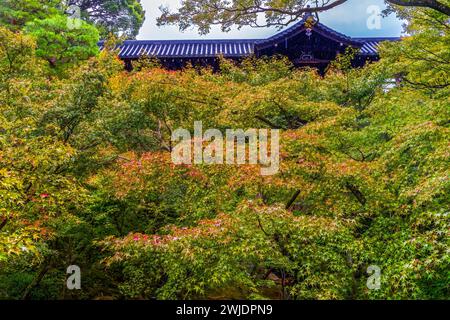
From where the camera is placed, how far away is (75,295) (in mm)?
9734

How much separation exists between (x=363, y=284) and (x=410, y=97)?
6675mm

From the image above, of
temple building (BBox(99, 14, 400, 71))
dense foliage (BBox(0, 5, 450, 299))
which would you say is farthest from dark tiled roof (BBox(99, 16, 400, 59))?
dense foliage (BBox(0, 5, 450, 299))

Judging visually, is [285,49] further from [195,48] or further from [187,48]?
[187,48]

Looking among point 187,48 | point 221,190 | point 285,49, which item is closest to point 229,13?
point 221,190

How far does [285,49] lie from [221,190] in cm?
1292

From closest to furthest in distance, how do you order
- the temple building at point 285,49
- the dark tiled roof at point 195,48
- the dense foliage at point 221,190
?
the dense foliage at point 221,190
the temple building at point 285,49
the dark tiled roof at point 195,48

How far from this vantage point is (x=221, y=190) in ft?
26.0

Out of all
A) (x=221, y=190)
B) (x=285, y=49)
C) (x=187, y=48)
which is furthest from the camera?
(x=187, y=48)

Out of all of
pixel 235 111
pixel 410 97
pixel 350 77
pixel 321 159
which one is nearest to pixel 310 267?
pixel 321 159

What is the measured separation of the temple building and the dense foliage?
6359mm

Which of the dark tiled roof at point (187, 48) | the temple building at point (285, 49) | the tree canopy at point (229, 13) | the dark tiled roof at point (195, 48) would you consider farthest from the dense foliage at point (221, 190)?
the dark tiled roof at point (187, 48)

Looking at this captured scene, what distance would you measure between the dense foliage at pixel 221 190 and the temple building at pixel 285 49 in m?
6.36

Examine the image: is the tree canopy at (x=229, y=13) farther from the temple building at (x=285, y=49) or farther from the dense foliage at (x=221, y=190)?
the temple building at (x=285, y=49)

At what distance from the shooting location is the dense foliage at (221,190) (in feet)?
20.9
